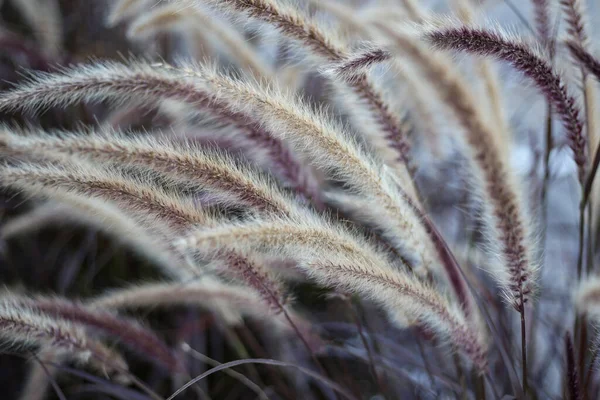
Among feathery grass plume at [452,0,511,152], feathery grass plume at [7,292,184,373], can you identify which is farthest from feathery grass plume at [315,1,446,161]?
feathery grass plume at [7,292,184,373]

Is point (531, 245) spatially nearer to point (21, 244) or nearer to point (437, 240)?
point (437, 240)

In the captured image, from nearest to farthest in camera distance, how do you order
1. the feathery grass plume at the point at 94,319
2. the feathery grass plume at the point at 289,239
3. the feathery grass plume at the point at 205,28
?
the feathery grass plume at the point at 289,239 → the feathery grass plume at the point at 94,319 → the feathery grass plume at the point at 205,28

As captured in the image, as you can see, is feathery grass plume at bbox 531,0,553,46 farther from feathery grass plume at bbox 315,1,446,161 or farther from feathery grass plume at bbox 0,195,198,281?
feathery grass plume at bbox 0,195,198,281

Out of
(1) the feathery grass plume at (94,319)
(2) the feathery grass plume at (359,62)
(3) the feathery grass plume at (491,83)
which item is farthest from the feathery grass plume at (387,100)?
(1) the feathery grass plume at (94,319)

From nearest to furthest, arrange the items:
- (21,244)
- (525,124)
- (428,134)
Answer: (428,134)
(21,244)
(525,124)

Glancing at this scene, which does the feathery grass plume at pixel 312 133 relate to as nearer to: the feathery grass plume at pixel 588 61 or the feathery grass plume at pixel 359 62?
the feathery grass plume at pixel 359 62

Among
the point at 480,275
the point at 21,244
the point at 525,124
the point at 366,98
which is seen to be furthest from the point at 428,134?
the point at 21,244
